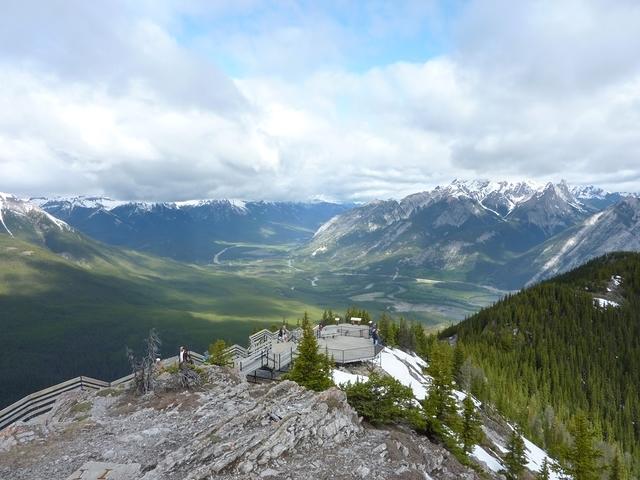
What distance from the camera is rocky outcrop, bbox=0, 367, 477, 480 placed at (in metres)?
20.7

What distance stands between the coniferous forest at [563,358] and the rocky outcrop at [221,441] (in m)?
58.5

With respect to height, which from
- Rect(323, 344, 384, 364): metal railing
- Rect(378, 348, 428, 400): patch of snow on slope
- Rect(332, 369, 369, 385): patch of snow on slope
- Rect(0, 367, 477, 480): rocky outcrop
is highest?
Rect(0, 367, 477, 480): rocky outcrop

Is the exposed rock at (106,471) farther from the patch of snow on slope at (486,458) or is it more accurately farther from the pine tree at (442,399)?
the patch of snow on slope at (486,458)

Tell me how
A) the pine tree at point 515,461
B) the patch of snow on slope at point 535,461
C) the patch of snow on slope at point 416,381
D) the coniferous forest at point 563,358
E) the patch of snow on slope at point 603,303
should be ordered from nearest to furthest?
1. the pine tree at point 515,461
2. the patch of snow on slope at point 416,381
3. the patch of snow on slope at point 535,461
4. the coniferous forest at point 563,358
5. the patch of snow on slope at point 603,303

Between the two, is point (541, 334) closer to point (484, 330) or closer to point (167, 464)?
point (484, 330)

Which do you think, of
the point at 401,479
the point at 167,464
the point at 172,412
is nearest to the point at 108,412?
the point at 172,412

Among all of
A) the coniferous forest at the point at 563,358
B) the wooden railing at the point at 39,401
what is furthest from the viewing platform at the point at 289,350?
the coniferous forest at the point at 563,358

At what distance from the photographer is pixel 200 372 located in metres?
33.3

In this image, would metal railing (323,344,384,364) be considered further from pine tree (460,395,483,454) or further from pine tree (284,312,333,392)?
pine tree (284,312,333,392)

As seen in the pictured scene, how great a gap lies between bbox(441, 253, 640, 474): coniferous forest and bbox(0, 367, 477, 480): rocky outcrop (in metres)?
58.5

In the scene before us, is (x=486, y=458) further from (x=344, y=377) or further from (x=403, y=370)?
(x=403, y=370)

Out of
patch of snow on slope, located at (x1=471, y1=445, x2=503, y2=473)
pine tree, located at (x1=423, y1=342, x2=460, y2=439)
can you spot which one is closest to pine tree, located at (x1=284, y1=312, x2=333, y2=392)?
pine tree, located at (x1=423, y1=342, x2=460, y2=439)

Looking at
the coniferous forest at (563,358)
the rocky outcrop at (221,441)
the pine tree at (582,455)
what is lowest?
the coniferous forest at (563,358)

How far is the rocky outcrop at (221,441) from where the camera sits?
→ 67.9 ft
